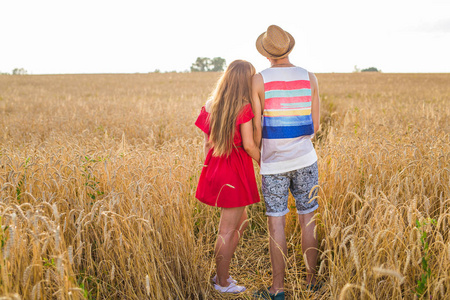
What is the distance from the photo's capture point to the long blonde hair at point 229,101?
2.62 m

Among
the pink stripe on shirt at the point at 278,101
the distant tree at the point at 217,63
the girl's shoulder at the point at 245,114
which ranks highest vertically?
the distant tree at the point at 217,63

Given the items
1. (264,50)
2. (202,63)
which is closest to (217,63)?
(202,63)

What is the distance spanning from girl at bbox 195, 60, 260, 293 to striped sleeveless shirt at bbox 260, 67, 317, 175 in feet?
0.42

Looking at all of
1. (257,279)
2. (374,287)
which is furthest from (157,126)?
(374,287)

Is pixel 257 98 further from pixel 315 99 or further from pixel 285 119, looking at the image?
pixel 315 99

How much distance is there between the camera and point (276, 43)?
8.56 feet

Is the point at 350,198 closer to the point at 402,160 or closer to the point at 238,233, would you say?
the point at 402,160

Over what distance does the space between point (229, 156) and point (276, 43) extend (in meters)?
0.93

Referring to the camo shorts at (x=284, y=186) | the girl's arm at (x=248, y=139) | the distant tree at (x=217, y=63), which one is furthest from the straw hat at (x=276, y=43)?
the distant tree at (x=217, y=63)

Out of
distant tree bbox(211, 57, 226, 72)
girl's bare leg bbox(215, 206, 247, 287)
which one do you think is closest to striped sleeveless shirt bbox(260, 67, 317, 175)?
girl's bare leg bbox(215, 206, 247, 287)

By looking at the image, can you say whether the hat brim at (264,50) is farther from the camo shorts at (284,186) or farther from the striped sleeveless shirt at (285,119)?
the camo shorts at (284,186)

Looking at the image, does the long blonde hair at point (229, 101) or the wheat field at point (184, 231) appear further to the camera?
the long blonde hair at point (229, 101)

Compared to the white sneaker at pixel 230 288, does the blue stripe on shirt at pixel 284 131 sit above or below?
above

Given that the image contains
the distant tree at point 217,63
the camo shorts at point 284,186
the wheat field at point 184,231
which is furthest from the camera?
the distant tree at point 217,63
